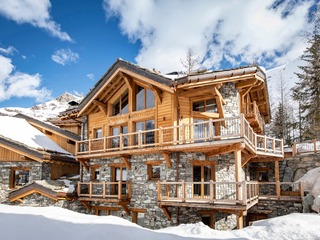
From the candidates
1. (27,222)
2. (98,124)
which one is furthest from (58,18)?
(27,222)

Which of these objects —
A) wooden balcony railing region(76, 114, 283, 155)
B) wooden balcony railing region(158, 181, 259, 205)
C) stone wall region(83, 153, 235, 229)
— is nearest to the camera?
wooden balcony railing region(158, 181, 259, 205)

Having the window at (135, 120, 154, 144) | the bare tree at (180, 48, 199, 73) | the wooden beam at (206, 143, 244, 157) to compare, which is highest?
the bare tree at (180, 48, 199, 73)

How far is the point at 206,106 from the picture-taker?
48.3 feet

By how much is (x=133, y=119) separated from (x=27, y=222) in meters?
10.9

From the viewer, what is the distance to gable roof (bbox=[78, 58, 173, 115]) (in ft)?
45.9

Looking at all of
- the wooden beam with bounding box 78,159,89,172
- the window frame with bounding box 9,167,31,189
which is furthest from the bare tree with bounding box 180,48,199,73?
the window frame with bounding box 9,167,31,189

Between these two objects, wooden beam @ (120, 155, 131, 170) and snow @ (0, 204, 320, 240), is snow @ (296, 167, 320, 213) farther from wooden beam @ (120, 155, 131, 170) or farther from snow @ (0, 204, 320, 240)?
wooden beam @ (120, 155, 131, 170)

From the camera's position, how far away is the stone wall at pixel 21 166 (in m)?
17.8

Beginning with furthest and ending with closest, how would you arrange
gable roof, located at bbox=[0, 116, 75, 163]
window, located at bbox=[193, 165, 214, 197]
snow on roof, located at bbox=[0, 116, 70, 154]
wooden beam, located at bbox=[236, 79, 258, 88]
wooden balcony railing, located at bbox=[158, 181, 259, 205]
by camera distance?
snow on roof, located at bbox=[0, 116, 70, 154] < gable roof, located at bbox=[0, 116, 75, 163] < wooden beam, located at bbox=[236, 79, 258, 88] < window, located at bbox=[193, 165, 214, 197] < wooden balcony railing, located at bbox=[158, 181, 259, 205]

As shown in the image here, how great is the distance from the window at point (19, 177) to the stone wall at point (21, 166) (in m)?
0.28

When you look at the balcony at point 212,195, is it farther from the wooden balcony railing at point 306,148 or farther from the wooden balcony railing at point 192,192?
the wooden balcony railing at point 306,148

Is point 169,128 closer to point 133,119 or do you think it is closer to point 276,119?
point 133,119

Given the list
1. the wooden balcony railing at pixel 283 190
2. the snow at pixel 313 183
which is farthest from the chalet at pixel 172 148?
the snow at pixel 313 183

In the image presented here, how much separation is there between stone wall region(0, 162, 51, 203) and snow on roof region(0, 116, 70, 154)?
52.1 inches
